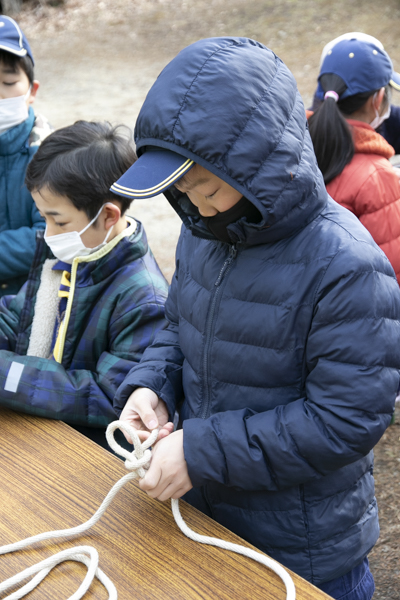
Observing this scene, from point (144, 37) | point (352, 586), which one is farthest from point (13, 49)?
point (144, 37)

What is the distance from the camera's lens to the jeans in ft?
4.85

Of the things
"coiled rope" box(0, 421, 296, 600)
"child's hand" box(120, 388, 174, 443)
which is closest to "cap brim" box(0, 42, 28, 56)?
"child's hand" box(120, 388, 174, 443)

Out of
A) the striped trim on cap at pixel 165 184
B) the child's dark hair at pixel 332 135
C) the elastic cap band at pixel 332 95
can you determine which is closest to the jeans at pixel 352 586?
the striped trim on cap at pixel 165 184

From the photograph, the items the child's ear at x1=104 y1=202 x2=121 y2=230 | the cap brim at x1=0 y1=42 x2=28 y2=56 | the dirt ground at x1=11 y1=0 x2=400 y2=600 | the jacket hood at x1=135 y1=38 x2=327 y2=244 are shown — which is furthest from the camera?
the dirt ground at x1=11 y1=0 x2=400 y2=600

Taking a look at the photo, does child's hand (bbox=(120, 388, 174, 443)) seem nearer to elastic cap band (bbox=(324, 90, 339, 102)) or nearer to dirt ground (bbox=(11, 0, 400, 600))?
elastic cap band (bbox=(324, 90, 339, 102))

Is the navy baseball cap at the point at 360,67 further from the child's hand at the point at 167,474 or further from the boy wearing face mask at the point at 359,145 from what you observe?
the child's hand at the point at 167,474

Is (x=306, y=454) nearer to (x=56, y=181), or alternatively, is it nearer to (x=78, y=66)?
(x=56, y=181)

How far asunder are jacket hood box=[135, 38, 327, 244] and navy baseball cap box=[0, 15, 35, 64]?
173 cm

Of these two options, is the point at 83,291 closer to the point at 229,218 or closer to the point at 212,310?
the point at 212,310

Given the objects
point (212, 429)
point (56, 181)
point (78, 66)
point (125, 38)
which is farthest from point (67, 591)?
point (125, 38)

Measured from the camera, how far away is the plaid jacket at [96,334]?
1775 millimetres

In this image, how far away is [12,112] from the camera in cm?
272

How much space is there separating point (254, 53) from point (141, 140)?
27 cm

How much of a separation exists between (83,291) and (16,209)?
39.5 inches
